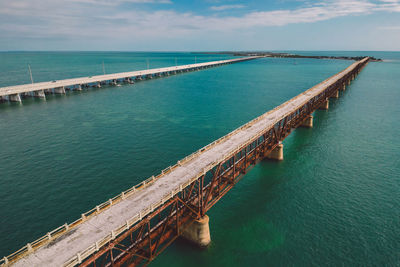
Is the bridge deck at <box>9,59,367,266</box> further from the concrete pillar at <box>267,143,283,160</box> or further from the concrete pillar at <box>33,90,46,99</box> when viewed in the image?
the concrete pillar at <box>33,90,46,99</box>

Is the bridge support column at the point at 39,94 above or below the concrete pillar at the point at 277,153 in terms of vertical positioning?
above

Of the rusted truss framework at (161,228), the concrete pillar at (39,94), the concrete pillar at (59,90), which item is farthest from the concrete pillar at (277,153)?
the concrete pillar at (59,90)

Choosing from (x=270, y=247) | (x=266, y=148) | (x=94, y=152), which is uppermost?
(x=266, y=148)

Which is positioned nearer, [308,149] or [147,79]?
[308,149]

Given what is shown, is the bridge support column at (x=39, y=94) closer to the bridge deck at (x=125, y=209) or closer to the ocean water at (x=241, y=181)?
the ocean water at (x=241, y=181)

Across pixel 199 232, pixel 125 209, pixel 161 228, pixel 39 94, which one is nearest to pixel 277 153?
pixel 199 232

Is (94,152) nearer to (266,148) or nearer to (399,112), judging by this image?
(266,148)

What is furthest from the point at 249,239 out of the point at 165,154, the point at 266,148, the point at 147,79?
the point at 147,79
